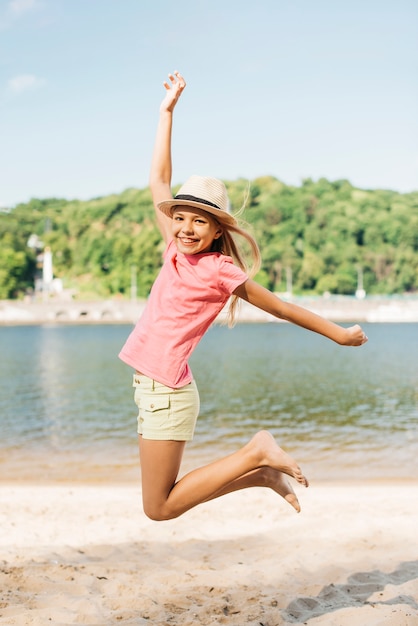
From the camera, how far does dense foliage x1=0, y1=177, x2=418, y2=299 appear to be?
111m

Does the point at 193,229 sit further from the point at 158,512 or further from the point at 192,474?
the point at 158,512

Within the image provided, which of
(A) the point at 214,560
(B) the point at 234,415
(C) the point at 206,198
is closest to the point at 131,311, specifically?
(B) the point at 234,415

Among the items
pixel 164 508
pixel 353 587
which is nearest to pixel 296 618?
pixel 353 587

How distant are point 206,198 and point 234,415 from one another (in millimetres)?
13350

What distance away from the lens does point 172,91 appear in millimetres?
4078

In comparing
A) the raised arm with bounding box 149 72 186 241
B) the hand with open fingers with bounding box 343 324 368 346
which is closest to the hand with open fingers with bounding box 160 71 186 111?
the raised arm with bounding box 149 72 186 241

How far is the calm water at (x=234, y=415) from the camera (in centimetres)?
1081

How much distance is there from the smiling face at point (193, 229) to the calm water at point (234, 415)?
7.00 meters

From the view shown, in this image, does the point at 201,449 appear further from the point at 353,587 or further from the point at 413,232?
the point at 413,232

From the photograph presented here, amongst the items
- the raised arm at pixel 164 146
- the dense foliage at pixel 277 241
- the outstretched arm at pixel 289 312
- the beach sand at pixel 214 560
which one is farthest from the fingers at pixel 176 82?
the dense foliage at pixel 277 241

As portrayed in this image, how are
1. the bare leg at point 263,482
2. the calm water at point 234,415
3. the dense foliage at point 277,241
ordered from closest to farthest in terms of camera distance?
1. the bare leg at point 263,482
2. the calm water at point 234,415
3. the dense foliage at point 277,241

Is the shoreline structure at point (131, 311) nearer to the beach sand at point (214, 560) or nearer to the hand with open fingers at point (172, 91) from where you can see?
the beach sand at point (214, 560)

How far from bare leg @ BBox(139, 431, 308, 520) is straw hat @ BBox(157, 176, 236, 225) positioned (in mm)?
1089

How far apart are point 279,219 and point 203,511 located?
12061 centimetres
